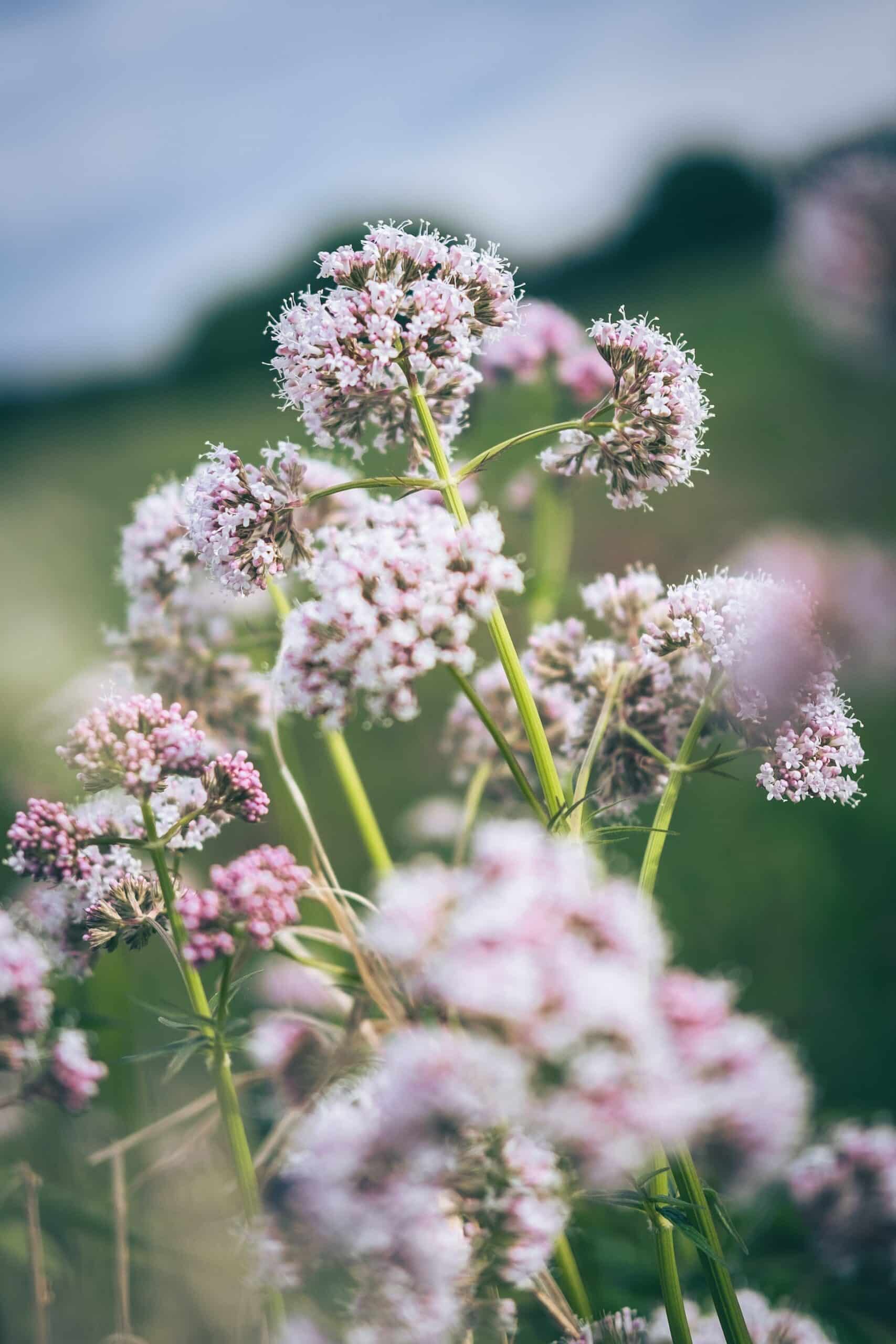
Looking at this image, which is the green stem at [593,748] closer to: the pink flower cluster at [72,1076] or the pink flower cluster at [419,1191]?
the pink flower cluster at [419,1191]

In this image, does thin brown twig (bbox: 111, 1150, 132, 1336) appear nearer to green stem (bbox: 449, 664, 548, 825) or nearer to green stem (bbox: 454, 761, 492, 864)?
green stem (bbox: 454, 761, 492, 864)

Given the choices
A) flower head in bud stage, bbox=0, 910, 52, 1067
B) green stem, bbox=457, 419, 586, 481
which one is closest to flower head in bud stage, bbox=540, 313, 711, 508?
green stem, bbox=457, 419, 586, 481

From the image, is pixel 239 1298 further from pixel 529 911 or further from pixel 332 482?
pixel 332 482

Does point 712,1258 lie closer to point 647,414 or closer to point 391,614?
point 391,614

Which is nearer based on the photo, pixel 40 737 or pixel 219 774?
pixel 219 774

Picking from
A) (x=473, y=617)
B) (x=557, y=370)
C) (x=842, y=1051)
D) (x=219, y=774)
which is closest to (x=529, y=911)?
(x=473, y=617)
